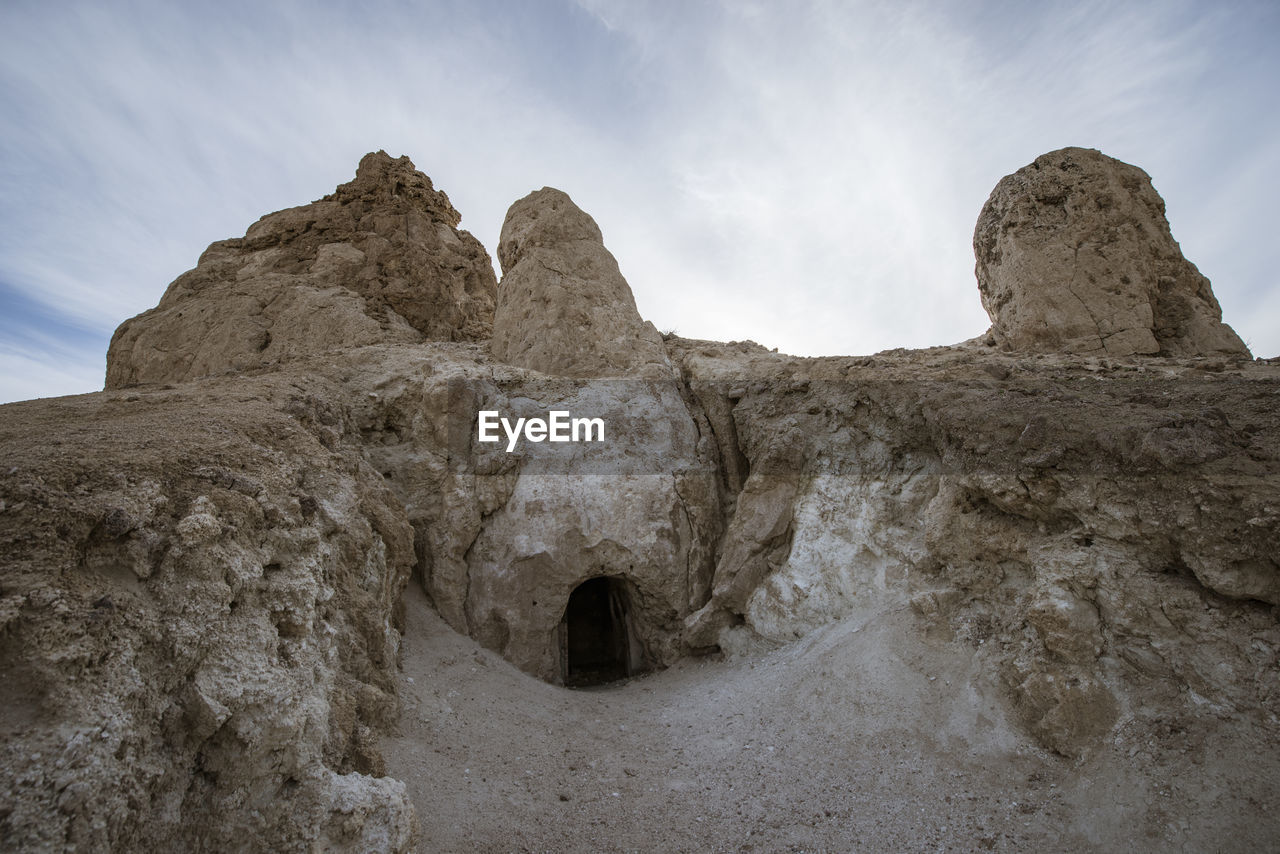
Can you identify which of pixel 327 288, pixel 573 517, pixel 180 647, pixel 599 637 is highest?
pixel 327 288

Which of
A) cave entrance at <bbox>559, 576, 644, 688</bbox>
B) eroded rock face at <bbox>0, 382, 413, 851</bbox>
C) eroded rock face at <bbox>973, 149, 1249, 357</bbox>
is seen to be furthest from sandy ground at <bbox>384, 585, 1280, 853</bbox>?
eroded rock face at <bbox>973, 149, 1249, 357</bbox>

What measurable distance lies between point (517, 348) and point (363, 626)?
20.8ft

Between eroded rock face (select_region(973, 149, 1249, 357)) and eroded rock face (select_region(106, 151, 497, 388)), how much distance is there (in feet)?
33.2

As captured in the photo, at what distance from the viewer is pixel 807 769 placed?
586cm

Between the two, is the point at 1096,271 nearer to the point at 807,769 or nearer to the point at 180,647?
the point at 807,769

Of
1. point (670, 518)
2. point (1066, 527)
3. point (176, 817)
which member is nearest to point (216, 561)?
point (176, 817)

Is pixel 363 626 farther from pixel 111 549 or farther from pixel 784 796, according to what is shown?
pixel 784 796

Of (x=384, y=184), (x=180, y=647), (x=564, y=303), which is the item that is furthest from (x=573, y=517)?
(x=384, y=184)

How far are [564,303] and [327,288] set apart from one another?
4.86 metres

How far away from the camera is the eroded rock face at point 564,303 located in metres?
11.1

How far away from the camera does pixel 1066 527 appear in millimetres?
5707

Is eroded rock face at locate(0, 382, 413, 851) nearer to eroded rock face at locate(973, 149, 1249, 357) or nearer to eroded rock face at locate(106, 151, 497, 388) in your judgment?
eroded rock face at locate(106, 151, 497, 388)

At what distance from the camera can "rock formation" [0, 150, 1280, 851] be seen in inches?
140

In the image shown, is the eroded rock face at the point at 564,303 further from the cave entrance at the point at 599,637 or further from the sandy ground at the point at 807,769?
the sandy ground at the point at 807,769
